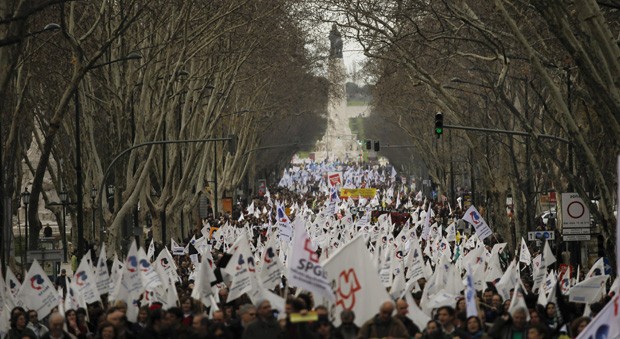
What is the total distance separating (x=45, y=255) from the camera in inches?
1091

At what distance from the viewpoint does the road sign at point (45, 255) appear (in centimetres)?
2733

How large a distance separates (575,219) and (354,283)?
14.8 m

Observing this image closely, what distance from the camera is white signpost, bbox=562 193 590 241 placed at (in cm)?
2788

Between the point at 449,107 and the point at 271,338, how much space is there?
90.2 feet

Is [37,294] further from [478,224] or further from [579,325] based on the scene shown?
[478,224]

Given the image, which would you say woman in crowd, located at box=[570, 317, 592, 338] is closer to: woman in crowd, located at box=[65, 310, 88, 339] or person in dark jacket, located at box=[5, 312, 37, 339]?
woman in crowd, located at box=[65, 310, 88, 339]

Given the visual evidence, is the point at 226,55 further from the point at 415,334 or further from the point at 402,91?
the point at 415,334

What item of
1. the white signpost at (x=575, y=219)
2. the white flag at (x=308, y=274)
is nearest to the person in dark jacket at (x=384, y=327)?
the white flag at (x=308, y=274)

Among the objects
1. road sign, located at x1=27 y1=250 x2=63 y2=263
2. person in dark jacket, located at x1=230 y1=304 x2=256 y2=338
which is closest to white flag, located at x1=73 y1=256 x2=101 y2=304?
person in dark jacket, located at x1=230 y1=304 x2=256 y2=338

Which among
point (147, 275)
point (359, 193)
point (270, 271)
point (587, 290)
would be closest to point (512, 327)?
point (587, 290)

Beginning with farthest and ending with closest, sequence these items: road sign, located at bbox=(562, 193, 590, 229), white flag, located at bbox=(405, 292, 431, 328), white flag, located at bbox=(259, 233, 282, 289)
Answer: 1. road sign, located at bbox=(562, 193, 590, 229)
2. white flag, located at bbox=(259, 233, 282, 289)
3. white flag, located at bbox=(405, 292, 431, 328)

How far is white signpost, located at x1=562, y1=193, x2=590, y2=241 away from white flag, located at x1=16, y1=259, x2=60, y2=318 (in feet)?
39.3

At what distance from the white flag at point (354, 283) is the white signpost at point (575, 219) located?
14.2m

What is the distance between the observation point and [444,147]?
74.1 m
